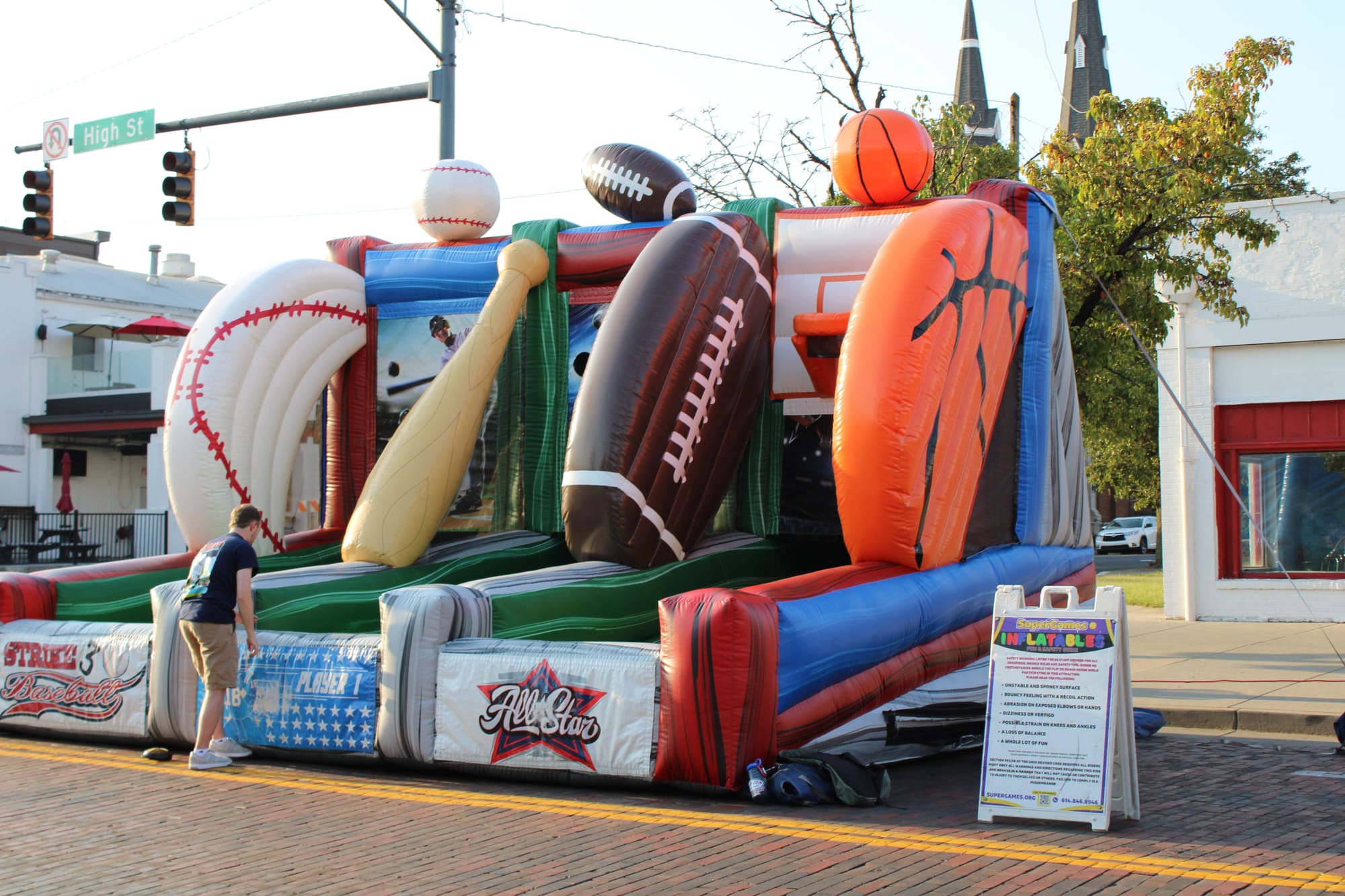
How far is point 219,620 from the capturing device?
7461mm

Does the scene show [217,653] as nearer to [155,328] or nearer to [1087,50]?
[155,328]

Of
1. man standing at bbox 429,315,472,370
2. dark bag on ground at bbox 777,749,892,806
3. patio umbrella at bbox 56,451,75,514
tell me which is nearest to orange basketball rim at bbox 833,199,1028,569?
dark bag on ground at bbox 777,749,892,806

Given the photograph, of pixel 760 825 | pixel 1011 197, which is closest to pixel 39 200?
pixel 1011 197

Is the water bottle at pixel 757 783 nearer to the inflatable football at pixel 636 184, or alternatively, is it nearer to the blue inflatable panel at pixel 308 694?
the blue inflatable panel at pixel 308 694

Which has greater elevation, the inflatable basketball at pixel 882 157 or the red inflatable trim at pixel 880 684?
the inflatable basketball at pixel 882 157

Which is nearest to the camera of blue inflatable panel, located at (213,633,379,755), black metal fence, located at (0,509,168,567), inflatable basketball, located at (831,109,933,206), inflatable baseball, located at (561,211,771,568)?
blue inflatable panel, located at (213,633,379,755)

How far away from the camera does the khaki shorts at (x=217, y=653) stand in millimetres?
7434

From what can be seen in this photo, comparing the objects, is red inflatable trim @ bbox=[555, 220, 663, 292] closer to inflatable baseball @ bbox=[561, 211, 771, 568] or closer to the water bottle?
inflatable baseball @ bbox=[561, 211, 771, 568]

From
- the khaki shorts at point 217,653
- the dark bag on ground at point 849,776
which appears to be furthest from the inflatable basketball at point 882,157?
the khaki shorts at point 217,653

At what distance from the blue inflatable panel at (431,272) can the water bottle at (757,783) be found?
213 inches

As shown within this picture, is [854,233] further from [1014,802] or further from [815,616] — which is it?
[1014,802]

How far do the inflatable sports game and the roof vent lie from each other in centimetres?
3341

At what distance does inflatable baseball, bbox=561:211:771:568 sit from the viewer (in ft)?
27.1

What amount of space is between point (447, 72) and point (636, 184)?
3371 millimetres
